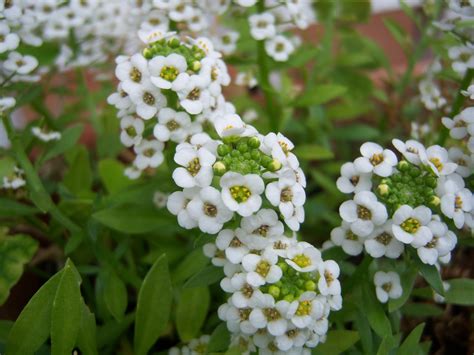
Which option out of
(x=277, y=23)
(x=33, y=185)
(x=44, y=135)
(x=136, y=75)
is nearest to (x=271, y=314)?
(x=136, y=75)

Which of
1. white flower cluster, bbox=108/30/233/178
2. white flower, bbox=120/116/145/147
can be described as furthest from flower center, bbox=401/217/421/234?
white flower, bbox=120/116/145/147

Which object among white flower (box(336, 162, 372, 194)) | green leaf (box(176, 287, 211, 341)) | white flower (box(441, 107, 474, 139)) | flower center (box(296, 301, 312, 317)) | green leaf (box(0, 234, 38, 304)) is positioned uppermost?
white flower (box(441, 107, 474, 139))

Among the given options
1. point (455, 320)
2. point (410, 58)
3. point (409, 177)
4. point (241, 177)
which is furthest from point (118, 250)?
point (410, 58)

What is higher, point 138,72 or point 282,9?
point 138,72

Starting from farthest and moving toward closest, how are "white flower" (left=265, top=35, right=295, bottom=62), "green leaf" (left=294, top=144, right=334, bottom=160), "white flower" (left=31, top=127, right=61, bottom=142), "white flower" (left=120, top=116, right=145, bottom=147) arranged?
"green leaf" (left=294, top=144, right=334, bottom=160) → "white flower" (left=265, top=35, right=295, bottom=62) → "white flower" (left=31, top=127, right=61, bottom=142) → "white flower" (left=120, top=116, right=145, bottom=147)

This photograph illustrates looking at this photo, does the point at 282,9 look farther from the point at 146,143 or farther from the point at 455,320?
the point at 455,320

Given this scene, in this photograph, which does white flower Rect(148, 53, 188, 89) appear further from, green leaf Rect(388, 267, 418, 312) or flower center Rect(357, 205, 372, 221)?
green leaf Rect(388, 267, 418, 312)
